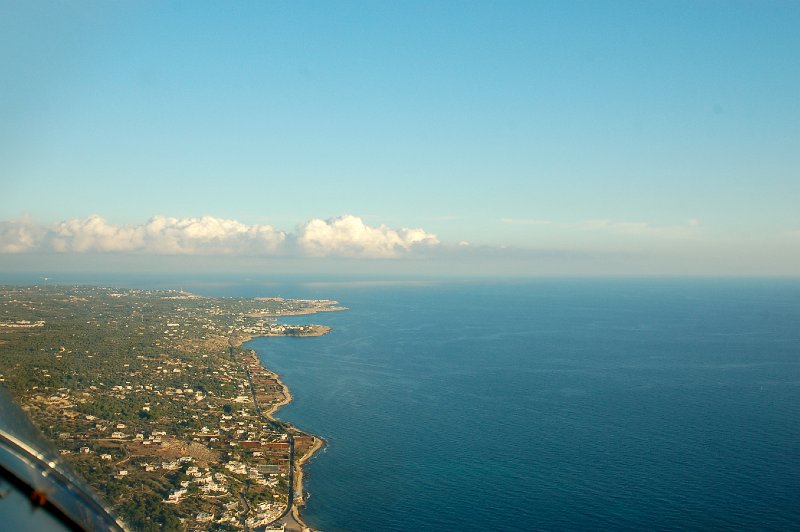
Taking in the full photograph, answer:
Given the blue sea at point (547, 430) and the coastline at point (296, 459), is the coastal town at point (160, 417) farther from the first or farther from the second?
the blue sea at point (547, 430)

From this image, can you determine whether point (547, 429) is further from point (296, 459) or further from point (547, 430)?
point (296, 459)

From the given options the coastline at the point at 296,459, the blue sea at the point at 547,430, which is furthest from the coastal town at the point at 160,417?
the blue sea at the point at 547,430

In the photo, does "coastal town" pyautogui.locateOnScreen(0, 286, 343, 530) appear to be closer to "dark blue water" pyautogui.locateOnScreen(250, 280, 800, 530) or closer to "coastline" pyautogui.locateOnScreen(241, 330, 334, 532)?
"coastline" pyautogui.locateOnScreen(241, 330, 334, 532)

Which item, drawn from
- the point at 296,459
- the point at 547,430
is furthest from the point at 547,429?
the point at 296,459

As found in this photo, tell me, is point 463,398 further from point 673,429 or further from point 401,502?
point 401,502

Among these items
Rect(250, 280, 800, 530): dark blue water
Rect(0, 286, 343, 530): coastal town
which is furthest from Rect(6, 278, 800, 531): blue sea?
Rect(0, 286, 343, 530): coastal town

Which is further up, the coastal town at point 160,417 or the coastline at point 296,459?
the coastal town at point 160,417
